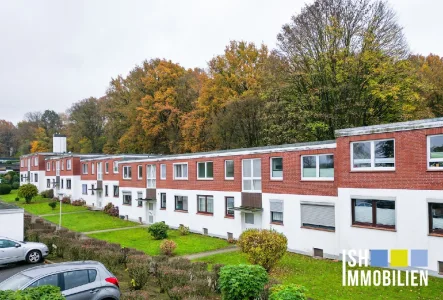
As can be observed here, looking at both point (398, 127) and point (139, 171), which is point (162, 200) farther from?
point (398, 127)

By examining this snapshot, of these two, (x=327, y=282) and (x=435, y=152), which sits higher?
(x=435, y=152)

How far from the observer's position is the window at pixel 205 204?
28.9 m

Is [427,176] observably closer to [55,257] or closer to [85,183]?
[55,257]

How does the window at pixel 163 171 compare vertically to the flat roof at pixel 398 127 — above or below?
below

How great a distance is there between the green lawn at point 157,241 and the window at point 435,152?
1359 cm

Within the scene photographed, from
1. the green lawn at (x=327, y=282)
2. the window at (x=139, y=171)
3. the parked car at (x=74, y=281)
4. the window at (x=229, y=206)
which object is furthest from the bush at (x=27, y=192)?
the parked car at (x=74, y=281)

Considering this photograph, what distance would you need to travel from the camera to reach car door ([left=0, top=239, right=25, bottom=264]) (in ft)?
62.6

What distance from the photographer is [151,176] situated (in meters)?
36.2

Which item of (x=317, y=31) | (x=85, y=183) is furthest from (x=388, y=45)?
(x=85, y=183)

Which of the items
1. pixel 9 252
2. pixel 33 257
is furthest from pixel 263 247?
pixel 9 252

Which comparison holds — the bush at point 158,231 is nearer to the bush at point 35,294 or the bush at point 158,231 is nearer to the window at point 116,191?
the window at point 116,191

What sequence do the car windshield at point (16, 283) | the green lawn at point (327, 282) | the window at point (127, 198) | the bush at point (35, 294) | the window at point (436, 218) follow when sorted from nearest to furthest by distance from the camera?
1. the bush at point (35, 294)
2. the car windshield at point (16, 283)
3. the green lawn at point (327, 282)
4. the window at point (436, 218)
5. the window at point (127, 198)

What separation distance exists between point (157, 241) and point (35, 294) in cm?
1889

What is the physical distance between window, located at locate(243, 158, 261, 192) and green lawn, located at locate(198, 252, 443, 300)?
574 cm
